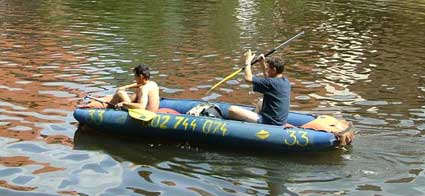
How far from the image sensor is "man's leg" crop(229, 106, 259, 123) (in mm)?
9648

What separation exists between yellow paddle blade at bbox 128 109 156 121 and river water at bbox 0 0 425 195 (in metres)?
0.45

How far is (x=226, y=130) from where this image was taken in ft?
30.6

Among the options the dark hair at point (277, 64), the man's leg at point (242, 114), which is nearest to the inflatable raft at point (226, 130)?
the man's leg at point (242, 114)

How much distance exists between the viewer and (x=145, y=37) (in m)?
20.9

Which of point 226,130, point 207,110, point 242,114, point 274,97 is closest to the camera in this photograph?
point 226,130

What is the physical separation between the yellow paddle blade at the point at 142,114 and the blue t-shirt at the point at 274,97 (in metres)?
1.65

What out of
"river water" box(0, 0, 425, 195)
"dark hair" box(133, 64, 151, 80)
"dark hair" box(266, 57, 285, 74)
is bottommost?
"river water" box(0, 0, 425, 195)

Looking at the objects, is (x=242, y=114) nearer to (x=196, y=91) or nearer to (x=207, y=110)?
(x=207, y=110)

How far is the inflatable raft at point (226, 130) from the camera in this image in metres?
9.16

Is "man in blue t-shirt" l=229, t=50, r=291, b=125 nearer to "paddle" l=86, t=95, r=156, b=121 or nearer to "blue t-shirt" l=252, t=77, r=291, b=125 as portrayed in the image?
"blue t-shirt" l=252, t=77, r=291, b=125

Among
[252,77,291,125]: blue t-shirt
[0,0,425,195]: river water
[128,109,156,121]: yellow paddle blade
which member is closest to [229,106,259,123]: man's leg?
[252,77,291,125]: blue t-shirt

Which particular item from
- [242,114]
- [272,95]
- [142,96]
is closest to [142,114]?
[142,96]

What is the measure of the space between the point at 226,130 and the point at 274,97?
36.1 inches

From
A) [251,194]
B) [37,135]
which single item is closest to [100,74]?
[37,135]
